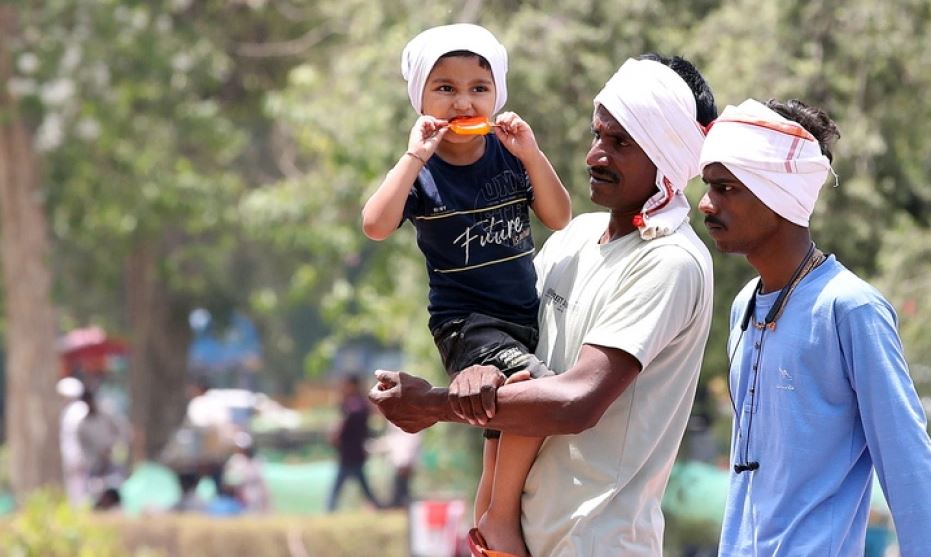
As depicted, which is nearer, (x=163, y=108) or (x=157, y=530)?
(x=157, y=530)

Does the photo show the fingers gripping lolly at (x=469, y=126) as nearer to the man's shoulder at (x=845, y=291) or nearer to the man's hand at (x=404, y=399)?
the man's hand at (x=404, y=399)

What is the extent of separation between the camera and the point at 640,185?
10.7 ft

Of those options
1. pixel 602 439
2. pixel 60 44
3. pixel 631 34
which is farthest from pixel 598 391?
pixel 60 44

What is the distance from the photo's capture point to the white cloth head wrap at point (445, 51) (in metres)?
3.38

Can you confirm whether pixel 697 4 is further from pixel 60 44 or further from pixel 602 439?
pixel 60 44

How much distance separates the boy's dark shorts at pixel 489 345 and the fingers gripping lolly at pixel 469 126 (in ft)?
1.33

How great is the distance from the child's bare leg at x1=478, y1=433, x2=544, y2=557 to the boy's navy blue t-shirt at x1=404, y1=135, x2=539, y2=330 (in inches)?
11.3

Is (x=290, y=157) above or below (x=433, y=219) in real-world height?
below

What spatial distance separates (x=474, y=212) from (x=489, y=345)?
313 millimetres

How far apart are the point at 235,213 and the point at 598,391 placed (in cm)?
1494

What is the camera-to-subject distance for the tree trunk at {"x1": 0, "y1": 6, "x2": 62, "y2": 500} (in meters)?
17.0

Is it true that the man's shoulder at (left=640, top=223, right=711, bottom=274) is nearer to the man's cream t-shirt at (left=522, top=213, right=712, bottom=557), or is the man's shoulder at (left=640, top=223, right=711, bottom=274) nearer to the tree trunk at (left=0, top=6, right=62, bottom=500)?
the man's cream t-shirt at (left=522, top=213, right=712, bottom=557)

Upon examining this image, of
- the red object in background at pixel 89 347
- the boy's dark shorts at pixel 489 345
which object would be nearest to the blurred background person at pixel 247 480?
the boy's dark shorts at pixel 489 345

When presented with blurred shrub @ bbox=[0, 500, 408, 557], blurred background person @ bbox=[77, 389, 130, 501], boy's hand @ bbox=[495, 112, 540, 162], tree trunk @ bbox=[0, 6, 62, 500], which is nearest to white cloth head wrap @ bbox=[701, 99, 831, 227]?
boy's hand @ bbox=[495, 112, 540, 162]
